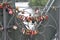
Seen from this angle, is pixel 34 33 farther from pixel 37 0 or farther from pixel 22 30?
pixel 37 0

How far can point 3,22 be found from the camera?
2.33 meters

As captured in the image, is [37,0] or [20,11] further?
[37,0]

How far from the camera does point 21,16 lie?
7.66 feet

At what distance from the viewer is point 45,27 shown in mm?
2410

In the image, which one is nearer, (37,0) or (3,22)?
(3,22)

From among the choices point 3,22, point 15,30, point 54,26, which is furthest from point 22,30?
point 54,26

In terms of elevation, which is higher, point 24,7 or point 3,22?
point 24,7

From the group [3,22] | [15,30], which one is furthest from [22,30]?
[3,22]

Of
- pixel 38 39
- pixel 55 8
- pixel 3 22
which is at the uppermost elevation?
pixel 55 8

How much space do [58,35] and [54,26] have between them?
0.37ft

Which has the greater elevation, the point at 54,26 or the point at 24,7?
the point at 24,7

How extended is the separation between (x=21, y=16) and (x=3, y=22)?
210 millimetres

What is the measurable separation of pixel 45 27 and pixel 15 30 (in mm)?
346

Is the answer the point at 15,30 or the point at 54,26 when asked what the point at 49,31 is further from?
the point at 15,30
